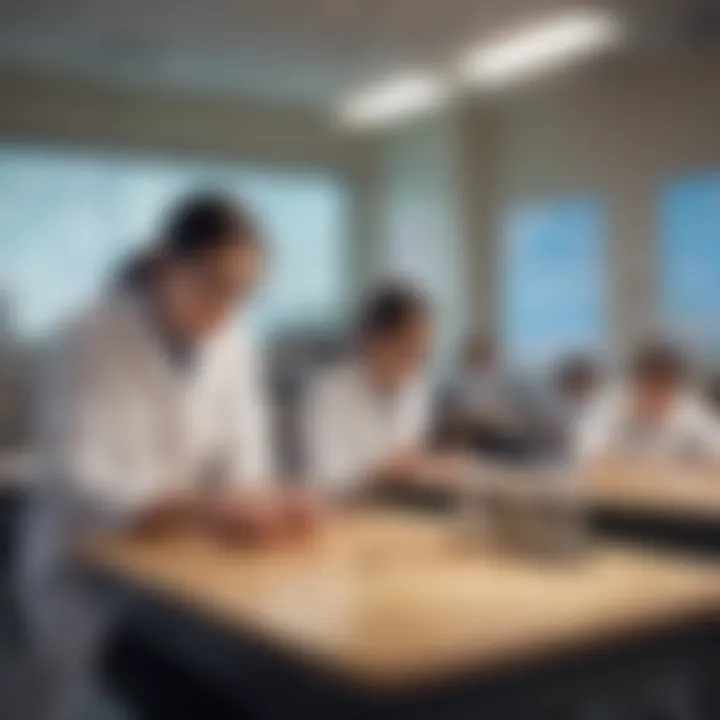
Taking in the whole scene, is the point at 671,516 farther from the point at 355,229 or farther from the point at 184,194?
the point at 184,194

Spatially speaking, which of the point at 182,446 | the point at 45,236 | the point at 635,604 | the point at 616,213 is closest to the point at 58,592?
the point at 182,446

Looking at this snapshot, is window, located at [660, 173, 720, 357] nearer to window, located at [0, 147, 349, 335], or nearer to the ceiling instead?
the ceiling

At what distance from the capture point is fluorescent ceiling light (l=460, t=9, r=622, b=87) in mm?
761

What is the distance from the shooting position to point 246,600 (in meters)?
0.62

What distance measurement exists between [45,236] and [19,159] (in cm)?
6

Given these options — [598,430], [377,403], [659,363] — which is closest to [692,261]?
[659,363]

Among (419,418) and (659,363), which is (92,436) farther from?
(659,363)

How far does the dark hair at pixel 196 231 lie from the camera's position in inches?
28.2

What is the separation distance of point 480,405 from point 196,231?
30 cm

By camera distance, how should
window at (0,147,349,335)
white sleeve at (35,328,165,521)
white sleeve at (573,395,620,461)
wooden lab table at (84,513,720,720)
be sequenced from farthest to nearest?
white sleeve at (573,395,620,461) → white sleeve at (35,328,165,521) → window at (0,147,349,335) → wooden lab table at (84,513,720,720)

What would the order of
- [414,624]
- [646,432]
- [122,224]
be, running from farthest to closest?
[646,432]
[122,224]
[414,624]

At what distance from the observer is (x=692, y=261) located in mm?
759

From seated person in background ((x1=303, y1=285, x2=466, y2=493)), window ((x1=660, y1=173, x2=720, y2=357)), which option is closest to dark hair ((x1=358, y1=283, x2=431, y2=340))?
seated person in background ((x1=303, y1=285, x2=466, y2=493))

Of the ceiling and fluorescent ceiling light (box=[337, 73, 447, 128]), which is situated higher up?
the ceiling
